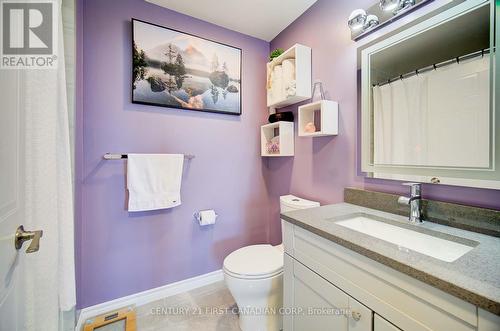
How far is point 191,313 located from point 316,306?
3.49 ft

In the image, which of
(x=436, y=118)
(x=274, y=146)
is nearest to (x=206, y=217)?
(x=274, y=146)

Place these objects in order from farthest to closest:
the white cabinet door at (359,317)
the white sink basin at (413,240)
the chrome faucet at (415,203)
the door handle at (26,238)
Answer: the chrome faucet at (415,203) < the white sink basin at (413,240) < the white cabinet door at (359,317) < the door handle at (26,238)

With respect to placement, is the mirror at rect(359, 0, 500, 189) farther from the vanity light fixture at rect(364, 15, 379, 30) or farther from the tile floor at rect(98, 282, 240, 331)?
the tile floor at rect(98, 282, 240, 331)

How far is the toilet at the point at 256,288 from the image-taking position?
126 centimetres

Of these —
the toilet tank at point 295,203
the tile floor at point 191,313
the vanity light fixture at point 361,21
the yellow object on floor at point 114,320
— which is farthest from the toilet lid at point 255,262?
the vanity light fixture at point 361,21

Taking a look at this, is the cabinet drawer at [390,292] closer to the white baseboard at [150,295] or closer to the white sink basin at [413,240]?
the white sink basin at [413,240]

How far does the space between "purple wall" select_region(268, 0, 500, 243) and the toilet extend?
642 mm

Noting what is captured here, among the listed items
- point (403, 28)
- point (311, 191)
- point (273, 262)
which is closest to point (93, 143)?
point (273, 262)

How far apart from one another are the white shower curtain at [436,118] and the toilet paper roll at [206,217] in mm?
1319

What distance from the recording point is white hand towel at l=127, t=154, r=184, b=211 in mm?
1524

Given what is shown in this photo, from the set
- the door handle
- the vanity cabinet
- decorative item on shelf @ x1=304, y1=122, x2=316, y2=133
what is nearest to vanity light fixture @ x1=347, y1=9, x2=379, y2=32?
decorative item on shelf @ x1=304, y1=122, x2=316, y2=133

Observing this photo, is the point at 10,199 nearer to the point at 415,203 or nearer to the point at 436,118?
the point at 415,203

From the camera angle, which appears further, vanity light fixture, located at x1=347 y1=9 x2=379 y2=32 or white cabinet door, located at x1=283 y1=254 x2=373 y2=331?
vanity light fixture, located at x1=347 y1=9 x2=379 y2=32

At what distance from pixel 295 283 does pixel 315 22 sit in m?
1.84
